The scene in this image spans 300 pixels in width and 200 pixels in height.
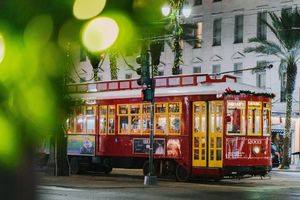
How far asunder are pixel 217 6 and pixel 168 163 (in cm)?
2772

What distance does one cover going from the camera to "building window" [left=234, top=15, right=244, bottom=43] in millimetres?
46688

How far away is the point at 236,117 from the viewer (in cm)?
2231

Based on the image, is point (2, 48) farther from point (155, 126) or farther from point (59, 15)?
point (155, 126)

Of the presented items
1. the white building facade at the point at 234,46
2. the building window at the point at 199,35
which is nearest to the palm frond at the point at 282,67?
the white building facade at the point at 234,46

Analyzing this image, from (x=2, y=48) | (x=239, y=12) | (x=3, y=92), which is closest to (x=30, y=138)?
(x=3, y=92)

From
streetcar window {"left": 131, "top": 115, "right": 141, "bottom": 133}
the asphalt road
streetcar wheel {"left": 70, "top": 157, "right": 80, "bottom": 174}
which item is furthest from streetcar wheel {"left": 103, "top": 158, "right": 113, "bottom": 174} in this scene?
the asphalt road

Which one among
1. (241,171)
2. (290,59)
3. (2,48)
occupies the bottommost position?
(241,171)

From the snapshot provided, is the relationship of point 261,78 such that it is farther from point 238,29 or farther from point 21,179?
point 21,179

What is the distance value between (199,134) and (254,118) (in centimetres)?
212

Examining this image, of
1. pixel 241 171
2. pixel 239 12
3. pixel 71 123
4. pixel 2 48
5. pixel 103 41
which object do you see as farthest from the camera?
pixel 239 12

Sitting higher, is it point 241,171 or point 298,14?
point 298,14

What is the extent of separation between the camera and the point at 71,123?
98.6 inches

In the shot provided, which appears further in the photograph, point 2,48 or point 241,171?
point 241,171

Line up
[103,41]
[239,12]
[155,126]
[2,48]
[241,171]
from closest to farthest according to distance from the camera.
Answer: [2,48] → [103,41] → [241,171] → [155,126] → [239,12]
